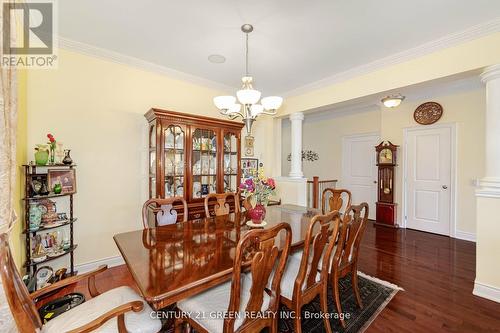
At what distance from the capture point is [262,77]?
350 cm

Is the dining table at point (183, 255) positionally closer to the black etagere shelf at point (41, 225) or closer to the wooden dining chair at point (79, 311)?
the wooden dining chair at point (79, 311)

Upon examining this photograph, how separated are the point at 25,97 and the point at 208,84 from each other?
224 centimetres

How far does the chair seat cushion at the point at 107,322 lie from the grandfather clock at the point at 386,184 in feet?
15.9

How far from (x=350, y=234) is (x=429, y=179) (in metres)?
3.61

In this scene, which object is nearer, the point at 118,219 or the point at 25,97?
the point at 25,97

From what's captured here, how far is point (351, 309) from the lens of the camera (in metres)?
2.05

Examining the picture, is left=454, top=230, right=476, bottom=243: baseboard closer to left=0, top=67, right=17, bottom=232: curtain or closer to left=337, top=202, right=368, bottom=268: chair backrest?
left=337, top=202, right=368, bottom=268: chair backrest

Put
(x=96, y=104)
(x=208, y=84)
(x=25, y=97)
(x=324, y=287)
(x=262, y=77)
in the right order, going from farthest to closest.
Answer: (x=208, y=84) < (x=262, y=77) < (x=96, y=104) < (x=25, y=97) < (x=324, y=287)

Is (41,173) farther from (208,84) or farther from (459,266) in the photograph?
(459,266)

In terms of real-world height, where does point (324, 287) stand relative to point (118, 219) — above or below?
below

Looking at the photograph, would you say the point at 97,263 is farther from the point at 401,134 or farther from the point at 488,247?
the point at 401,134

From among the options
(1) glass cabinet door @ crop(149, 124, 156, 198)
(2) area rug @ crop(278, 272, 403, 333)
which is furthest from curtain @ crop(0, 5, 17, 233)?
(2) area rug @ crop(278, 272, 403, 333)

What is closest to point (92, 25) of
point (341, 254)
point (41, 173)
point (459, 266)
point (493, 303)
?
point (41, 173)

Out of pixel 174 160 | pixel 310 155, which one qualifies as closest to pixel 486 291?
pixel 174 160
